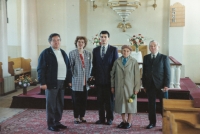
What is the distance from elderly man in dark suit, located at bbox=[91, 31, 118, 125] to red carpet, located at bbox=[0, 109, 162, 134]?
317mm

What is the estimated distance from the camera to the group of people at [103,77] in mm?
4227

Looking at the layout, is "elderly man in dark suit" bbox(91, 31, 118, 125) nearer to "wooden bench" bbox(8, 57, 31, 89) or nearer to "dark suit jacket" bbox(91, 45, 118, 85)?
"dark suit jacket" bbox(91, 45, 118, 85)

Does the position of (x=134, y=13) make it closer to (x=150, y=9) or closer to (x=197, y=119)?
(x=150, y=9)

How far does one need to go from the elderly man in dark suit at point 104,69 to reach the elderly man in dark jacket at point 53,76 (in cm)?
45

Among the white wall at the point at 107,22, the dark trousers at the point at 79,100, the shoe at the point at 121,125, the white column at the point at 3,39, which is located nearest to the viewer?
the shoe at the point at 121,125

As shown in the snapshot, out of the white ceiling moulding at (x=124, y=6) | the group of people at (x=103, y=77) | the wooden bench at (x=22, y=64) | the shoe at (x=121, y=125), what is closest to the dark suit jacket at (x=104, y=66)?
the group of people at (x=103, y=77)

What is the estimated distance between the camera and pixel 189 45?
903cm

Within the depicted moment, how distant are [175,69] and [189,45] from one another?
3312 millimetres

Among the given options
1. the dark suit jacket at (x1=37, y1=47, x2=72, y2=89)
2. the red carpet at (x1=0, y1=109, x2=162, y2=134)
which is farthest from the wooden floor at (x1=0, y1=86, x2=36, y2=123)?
the dark suit jacket at (x1=37, y1=47, x2=72, y2=89)

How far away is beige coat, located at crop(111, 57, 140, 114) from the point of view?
14.2 feet

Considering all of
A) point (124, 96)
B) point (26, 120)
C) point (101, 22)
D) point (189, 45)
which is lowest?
point (26, 120)

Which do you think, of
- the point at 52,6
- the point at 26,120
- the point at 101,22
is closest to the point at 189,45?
the point at 101,22

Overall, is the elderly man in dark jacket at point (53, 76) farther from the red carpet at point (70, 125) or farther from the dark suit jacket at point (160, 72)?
the dark suit jacket at point (160, 72)

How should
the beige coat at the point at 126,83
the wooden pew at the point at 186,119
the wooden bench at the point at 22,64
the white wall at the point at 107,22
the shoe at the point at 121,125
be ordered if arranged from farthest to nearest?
the white wall at the point at 107,22 → the wooden bench at the point at 22,64 → the shoe at the point at 121,125 → the beige coat at the point at 126,83 → the wooden pew at the point at 186,119
